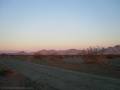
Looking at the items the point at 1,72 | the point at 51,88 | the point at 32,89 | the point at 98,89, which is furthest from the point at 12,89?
the point at 1,72

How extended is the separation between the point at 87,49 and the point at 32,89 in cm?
3811

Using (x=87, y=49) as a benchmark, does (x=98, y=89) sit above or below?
below

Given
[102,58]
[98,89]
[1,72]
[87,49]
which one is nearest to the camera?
[98,89]

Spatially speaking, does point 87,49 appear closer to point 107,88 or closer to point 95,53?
point 95,53

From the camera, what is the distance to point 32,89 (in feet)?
57.3

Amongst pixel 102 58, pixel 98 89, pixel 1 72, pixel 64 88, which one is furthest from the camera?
pixel 102 58

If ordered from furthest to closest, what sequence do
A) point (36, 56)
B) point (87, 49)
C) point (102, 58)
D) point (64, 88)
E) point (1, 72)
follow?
point (36, 56) < point (87, 49) < point (102, 58) < point (1, 72) < point (64, 88)

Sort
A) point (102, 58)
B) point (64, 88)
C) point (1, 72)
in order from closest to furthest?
1. point (64, 88)
2. point (1, 72)
3. point (102, 58)

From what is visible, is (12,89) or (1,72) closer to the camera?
(12,89)

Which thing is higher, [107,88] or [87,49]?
[87,49]

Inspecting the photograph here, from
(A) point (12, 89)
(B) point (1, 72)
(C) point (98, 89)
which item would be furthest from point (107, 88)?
(B) point (1, 72)

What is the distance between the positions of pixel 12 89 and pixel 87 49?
3799cm

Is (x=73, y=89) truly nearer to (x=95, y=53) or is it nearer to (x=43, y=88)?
(x=43, y=88)

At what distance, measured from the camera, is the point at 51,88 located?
1802 cm
